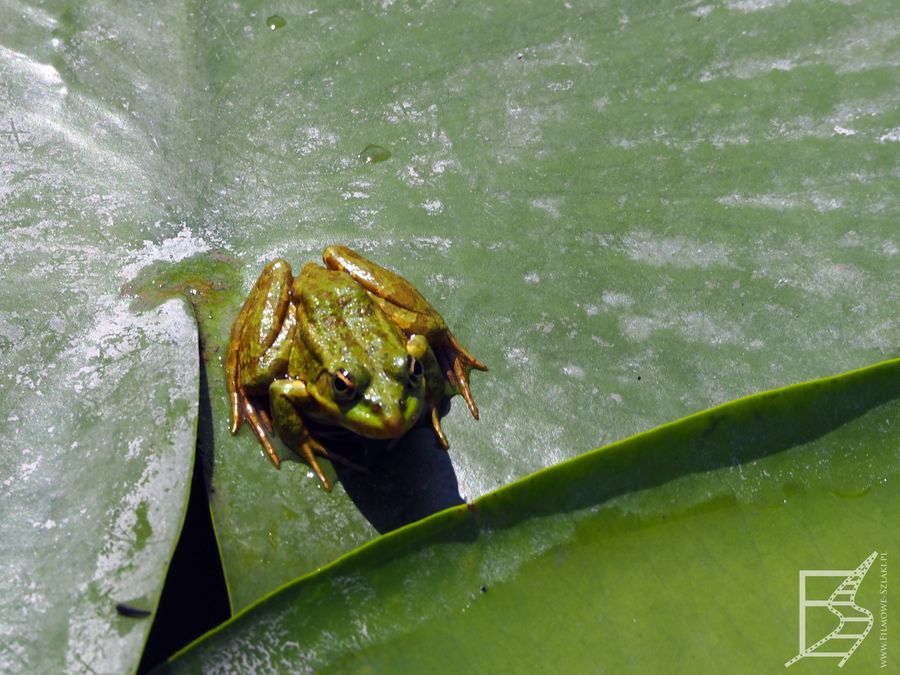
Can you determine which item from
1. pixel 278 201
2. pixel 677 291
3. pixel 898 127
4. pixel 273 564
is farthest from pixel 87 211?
pixel 898 127

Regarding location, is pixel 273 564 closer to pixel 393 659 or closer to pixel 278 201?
pixel 393 659

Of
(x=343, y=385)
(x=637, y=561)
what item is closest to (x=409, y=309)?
(x=343, y=385)

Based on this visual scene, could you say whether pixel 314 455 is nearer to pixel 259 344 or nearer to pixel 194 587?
pixel 259 344

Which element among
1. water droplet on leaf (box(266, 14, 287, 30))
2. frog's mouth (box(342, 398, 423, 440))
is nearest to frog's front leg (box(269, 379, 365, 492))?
frog's mouth (box(342, 398, 423, 440))

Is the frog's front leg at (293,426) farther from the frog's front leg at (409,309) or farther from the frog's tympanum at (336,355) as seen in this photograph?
the frog's front leg at (409,309)

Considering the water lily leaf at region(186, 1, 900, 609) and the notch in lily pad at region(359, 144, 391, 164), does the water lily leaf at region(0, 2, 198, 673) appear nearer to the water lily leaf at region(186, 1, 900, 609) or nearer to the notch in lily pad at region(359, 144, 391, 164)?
the water lily leaf at region(186, 1, 900, 609)

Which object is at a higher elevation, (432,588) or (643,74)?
(643,74)

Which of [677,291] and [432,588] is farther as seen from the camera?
[677,291]
